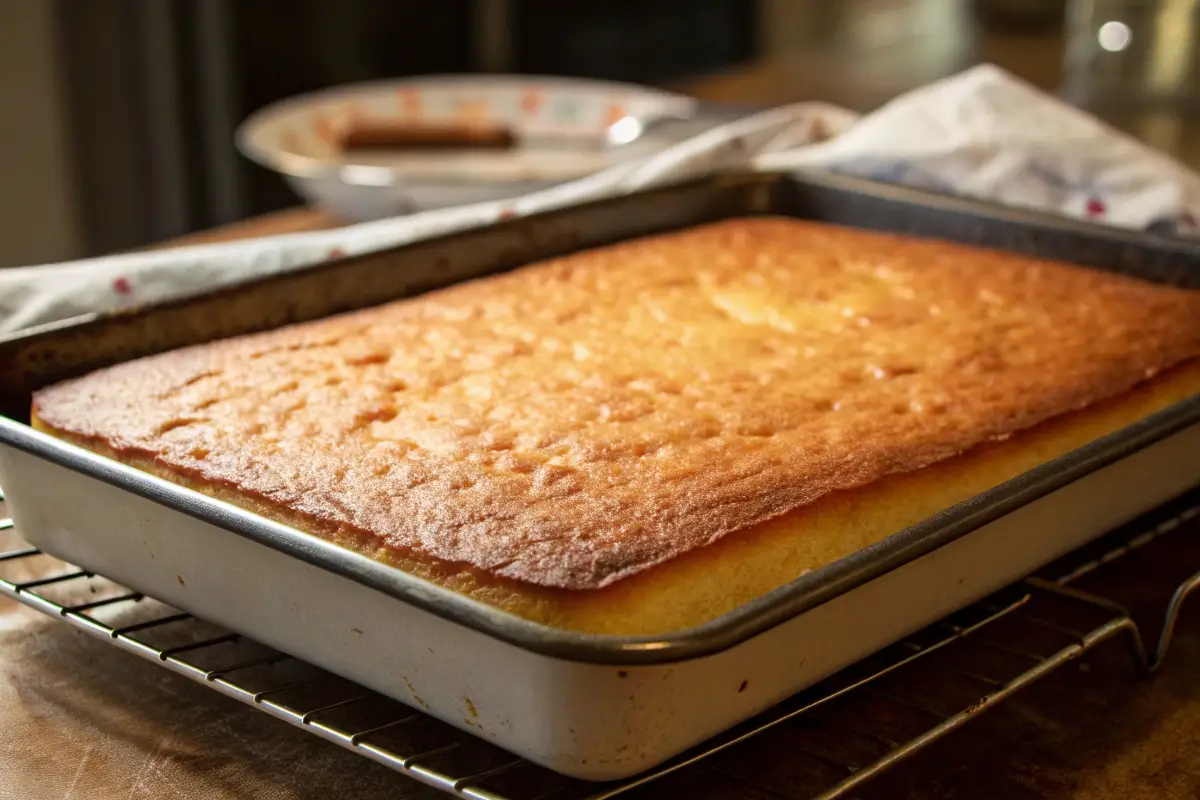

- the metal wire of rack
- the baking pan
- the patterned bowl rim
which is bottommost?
the metal wire of rack

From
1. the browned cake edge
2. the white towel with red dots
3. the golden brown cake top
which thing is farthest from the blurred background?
the browned cake edge

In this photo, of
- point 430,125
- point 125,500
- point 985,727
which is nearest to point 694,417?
point 985,727

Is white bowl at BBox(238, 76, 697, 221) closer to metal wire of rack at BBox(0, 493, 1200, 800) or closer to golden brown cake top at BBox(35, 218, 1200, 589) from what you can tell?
golden brown cake top at BBox(35, 218, 1200, 589)

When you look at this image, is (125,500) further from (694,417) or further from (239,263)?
(239,263)

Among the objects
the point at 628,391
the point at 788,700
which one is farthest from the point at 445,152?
the point at 788,700

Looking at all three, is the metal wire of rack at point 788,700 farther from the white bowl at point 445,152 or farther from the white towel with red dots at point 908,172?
the white bowl at point 445,152

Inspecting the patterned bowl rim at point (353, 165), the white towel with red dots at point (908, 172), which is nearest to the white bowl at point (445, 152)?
the patterned bowl rim at point (353, 165)
